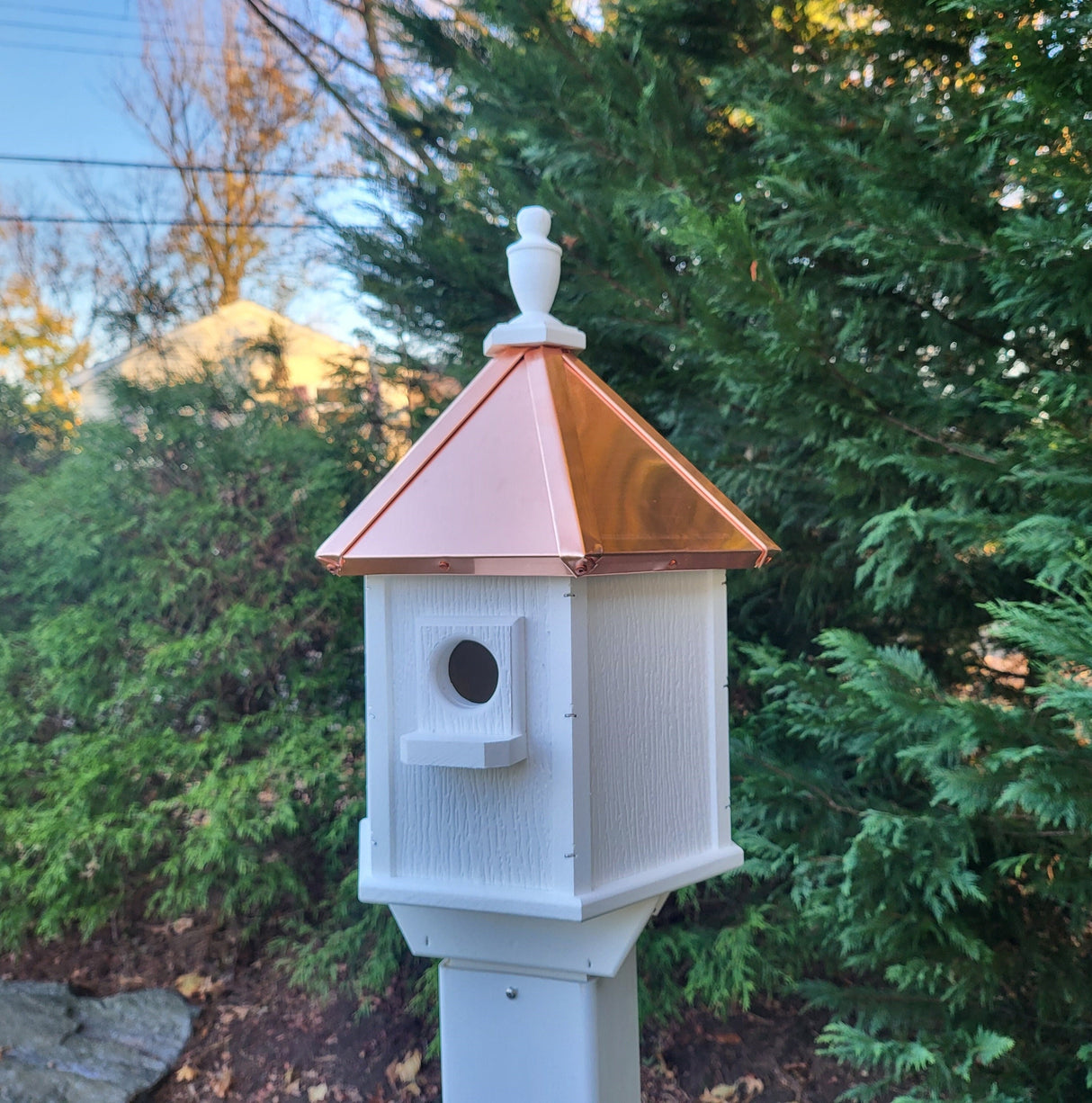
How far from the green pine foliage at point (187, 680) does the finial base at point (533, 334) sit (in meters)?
2.33

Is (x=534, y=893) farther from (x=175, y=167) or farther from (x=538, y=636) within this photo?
(x=175, y=167)

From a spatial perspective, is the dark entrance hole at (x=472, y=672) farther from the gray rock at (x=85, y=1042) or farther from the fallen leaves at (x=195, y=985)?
the fallen leaves at (x=195, y=985)

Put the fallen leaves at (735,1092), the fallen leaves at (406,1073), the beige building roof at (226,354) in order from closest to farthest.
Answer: the fallen leaves at (735,1092)
the fallen leaves at (406,1073)
the beige building roof at (226,354)

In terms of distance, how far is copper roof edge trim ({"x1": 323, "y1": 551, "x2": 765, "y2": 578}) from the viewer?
35.8 inches

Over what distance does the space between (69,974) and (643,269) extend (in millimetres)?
A: 3080

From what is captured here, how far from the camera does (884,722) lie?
205 cm

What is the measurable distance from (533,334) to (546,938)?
2.47 feet

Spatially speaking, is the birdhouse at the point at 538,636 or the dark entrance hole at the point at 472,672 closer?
the birdhouse at the point at 538,636

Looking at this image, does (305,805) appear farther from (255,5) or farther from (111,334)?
(255,5)

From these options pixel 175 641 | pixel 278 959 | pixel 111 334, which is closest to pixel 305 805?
pixel 278 959

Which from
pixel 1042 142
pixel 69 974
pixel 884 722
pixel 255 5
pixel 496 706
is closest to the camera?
pixel 496 706

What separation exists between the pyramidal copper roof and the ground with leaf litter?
7.60 ft

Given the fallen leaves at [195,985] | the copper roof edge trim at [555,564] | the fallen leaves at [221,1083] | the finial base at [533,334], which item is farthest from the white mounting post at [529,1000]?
the fallen leaves at [195,985]

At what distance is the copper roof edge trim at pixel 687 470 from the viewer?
→ 1081 mm
